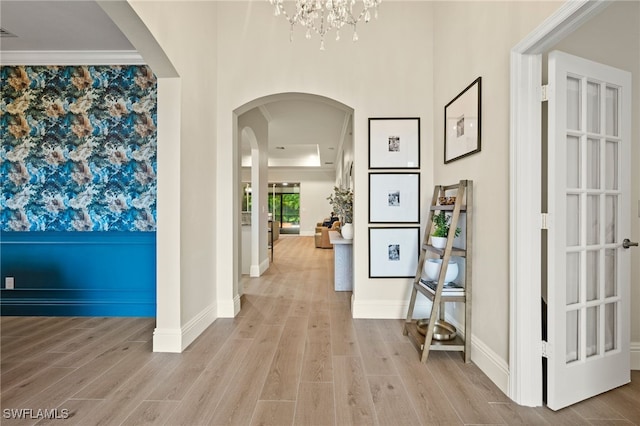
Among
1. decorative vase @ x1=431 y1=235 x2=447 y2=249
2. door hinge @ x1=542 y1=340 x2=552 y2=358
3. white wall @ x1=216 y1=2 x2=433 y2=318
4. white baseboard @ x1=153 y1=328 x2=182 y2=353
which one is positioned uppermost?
white wall @ x1=216 y1=2 x2=433 y2=318

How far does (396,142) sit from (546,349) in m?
2.10

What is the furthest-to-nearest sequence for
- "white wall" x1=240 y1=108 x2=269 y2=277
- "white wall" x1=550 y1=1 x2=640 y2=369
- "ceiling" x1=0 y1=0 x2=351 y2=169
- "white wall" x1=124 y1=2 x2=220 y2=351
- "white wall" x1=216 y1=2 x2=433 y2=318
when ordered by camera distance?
"white wall" x1=240 y1=108 x2=269 y2=277 < "white wall" x1=216 y1=2 x2=433 y2=318 < "ceiling" x1=0 y1=0 x2=351 y2=169 < "white wall" x1=124 y1=2 x2=220 y2=351 < "white wall" x1=550 y1=1 x2=640 y2=369

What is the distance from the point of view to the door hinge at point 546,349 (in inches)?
66.6

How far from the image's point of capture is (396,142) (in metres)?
3.10

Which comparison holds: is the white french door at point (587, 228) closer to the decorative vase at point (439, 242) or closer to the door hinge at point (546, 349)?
the door hinge at point (546, 349)

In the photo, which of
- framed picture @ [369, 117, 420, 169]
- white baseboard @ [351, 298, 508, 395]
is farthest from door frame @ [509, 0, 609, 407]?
framed picture @ [369, 117, 420, 169]

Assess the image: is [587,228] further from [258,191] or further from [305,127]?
[305,127]

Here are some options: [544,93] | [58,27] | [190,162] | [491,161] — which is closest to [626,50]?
[544,93]

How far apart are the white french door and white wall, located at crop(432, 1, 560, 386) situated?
243 millimetres

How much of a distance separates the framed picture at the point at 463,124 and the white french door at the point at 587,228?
1.83 ft

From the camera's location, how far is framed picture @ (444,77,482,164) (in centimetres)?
221

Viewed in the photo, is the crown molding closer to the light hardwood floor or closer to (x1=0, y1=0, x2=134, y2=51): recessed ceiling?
(x1=0, y1=0, x2=134, y2=51): recessed ceiling

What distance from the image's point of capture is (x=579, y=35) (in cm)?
201

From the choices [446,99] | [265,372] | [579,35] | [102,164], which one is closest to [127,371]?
[265,372]
